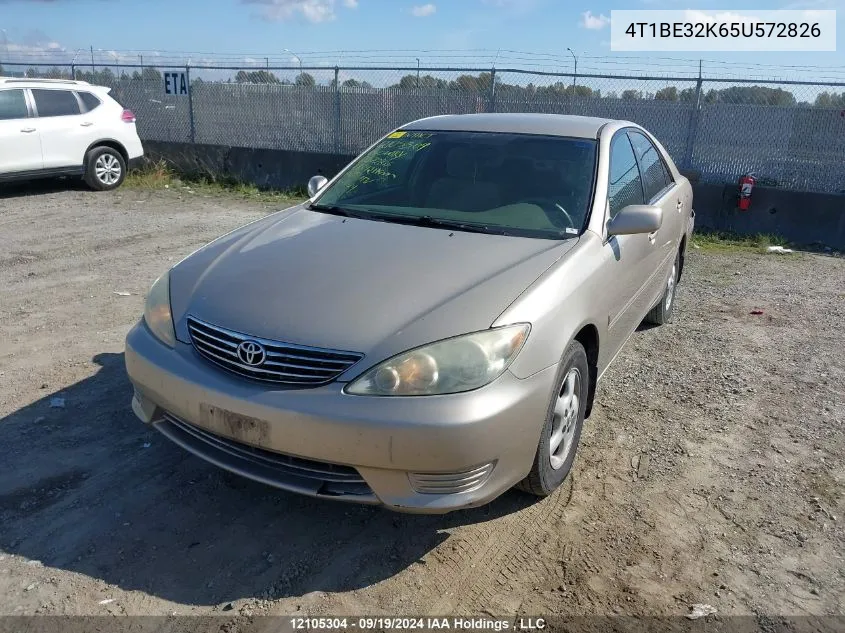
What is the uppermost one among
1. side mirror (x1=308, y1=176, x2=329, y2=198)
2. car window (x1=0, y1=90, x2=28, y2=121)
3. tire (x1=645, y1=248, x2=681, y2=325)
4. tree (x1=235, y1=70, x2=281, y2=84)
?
tree (x1=235, y1=70, x2=281, y2=84)

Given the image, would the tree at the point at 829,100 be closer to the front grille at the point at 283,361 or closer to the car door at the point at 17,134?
the front grille at the point at 283,361

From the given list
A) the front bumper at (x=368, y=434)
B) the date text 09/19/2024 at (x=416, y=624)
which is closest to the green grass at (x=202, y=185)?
the front bumper at (x=368, y=434)

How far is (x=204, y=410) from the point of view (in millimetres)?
2881

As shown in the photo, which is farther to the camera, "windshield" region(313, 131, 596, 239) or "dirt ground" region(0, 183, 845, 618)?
"windshield" region(313, 131, 596, 239)

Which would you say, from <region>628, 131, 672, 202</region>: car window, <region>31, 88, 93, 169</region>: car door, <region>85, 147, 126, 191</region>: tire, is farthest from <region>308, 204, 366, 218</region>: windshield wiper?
<region>85, 147, 126, 191</region>: tire

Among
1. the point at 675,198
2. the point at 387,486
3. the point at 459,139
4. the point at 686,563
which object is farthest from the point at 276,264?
the point at 675,198

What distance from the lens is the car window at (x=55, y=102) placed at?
441 inches

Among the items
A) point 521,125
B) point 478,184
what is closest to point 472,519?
point 478,184

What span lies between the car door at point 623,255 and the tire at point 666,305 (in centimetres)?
114

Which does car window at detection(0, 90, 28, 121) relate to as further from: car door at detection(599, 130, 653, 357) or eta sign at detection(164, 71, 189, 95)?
car door at detection(599, 130, 653, 357)

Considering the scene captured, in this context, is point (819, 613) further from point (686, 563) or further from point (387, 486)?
point (387, 486)

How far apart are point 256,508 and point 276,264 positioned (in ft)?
3.66

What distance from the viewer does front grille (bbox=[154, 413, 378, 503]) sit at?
278 centimetres

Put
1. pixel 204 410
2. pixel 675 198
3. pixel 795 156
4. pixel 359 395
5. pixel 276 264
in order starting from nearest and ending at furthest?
pixel 359 395 < pixel 204 410 < pixel 276 264 < pixel 675 198 < pixel 795 156
